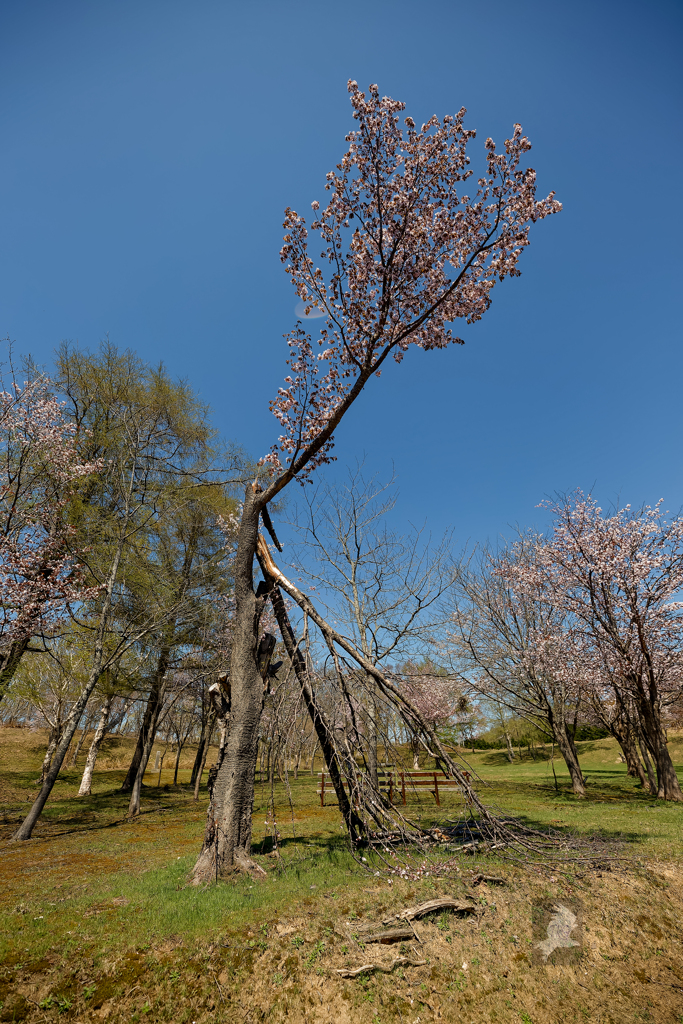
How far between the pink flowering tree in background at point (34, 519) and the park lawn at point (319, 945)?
19.1ft

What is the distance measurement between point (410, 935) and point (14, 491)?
38.2 feet

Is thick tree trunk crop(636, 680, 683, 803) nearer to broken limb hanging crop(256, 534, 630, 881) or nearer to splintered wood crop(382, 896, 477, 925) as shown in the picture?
broken limb hanging crop(256, 534, 630, 881)

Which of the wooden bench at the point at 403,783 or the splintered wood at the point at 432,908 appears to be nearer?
the splintered wood at the point at 432,908

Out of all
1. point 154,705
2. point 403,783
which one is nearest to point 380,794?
point 403,783

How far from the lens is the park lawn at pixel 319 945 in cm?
352

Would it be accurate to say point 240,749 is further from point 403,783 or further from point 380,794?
point 403,783

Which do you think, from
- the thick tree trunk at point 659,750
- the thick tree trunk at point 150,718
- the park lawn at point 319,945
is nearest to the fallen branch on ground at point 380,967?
the park lawn at point 319,945

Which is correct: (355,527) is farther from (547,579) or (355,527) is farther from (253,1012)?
(253,1012)

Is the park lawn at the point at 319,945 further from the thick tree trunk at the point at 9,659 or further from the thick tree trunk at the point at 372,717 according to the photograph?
the thick tree trunk at the point at 9,659

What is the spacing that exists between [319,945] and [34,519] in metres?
10.7

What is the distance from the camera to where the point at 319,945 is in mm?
4051

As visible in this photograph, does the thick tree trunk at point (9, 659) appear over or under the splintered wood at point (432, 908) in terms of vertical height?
over

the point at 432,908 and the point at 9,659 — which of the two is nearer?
the point at 432,908

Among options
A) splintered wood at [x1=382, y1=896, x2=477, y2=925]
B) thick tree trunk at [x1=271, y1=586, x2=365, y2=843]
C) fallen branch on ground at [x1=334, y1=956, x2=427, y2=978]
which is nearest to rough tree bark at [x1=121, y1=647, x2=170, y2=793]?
thick tree trunk at [x1=271, y1=586, x2=365, y2=843]
